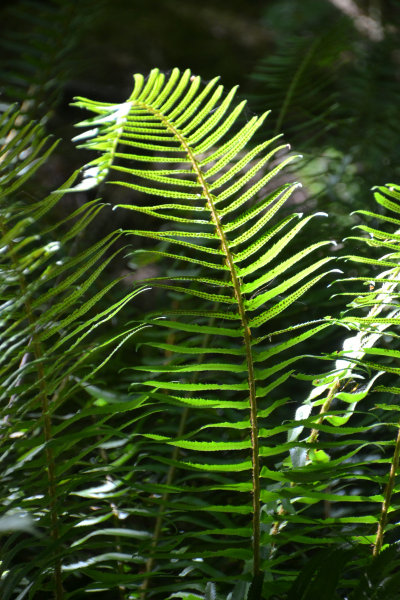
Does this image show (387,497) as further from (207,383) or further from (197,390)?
(207,383)

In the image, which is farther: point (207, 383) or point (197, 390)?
point (207, 383)

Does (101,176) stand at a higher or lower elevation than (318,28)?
lower

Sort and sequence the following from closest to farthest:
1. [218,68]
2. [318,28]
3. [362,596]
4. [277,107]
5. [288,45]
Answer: [362,596]
[288,45]
[277,107]
[318,28]
[218,68]

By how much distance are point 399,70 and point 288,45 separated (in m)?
0.42

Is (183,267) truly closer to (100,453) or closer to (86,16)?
(100,453)

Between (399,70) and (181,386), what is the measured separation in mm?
1349

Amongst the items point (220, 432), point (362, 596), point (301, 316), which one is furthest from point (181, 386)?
point (301, 316)

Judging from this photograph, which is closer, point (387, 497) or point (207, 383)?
point (387, 497)

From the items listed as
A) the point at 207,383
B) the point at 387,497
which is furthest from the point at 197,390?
the point at 207,383

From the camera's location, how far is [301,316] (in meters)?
0.96

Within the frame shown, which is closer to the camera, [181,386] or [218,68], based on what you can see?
[181,386]

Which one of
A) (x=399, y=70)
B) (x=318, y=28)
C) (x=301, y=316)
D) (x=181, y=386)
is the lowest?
(x=181, y=386)

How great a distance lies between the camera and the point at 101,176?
0.50 metres

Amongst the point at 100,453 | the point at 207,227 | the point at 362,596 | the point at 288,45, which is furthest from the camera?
the point at 288,45
